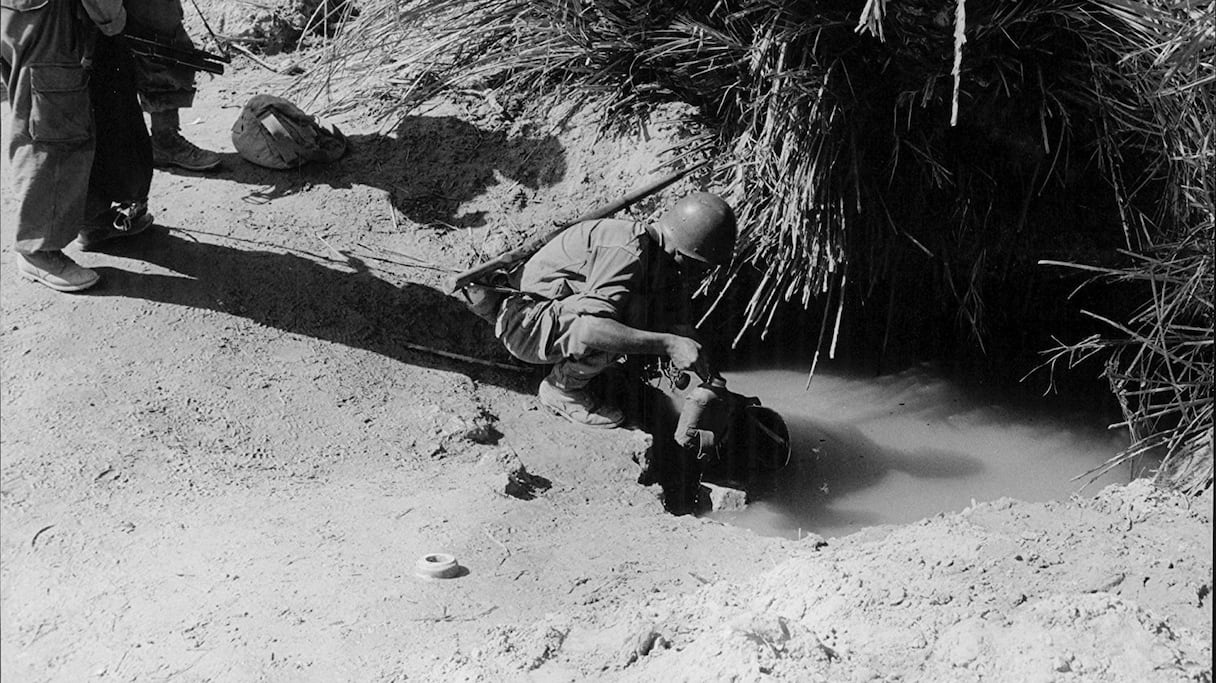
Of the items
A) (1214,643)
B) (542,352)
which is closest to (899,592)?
(1214,643)

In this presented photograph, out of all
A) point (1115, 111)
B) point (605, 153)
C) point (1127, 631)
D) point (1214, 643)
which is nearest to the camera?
point (1214, 643)

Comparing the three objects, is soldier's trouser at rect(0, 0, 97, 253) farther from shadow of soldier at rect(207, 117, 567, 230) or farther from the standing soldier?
shadow of soldier at rect(207, 117, 567, 230)

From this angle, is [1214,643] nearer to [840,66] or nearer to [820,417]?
[840,66]

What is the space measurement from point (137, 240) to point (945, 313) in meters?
3.72

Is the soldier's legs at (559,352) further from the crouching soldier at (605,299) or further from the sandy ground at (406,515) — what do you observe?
the sandy ground at (406,515)

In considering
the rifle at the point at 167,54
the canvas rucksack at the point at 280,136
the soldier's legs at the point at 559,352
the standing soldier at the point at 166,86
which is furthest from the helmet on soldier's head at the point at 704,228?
the standing soldier at the point at 166,86

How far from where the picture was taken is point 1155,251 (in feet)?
14.5

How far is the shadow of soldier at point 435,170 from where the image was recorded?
5516 mm

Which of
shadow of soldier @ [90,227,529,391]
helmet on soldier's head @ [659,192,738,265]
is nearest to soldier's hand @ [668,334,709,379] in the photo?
helmet on soldier's head @ [659,192,738,265]

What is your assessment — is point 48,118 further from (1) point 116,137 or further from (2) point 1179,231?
(2) point 1179,231

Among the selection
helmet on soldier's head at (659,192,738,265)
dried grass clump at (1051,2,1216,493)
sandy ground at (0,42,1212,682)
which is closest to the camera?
sandy ground at (0,42,1212,682)

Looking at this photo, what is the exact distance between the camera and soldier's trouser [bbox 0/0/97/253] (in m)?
4.46

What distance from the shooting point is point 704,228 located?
4.37m

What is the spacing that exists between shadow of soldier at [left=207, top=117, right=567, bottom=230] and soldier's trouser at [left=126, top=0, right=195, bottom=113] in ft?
1.24
